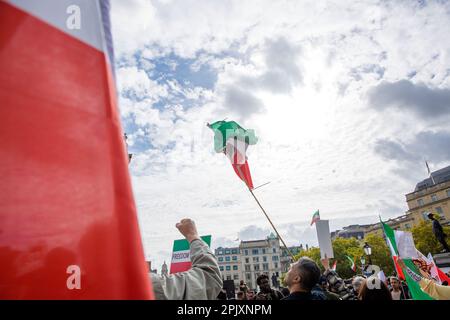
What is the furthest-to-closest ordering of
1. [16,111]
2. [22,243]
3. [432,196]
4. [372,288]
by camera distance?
[432,196], [372,288], [16,111], [22,243]

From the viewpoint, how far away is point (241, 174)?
21.8 feet

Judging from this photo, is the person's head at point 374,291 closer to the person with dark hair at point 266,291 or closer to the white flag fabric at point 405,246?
the person with dark hair at point 266,291

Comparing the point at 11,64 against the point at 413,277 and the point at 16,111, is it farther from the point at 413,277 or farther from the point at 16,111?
the point at 413,277

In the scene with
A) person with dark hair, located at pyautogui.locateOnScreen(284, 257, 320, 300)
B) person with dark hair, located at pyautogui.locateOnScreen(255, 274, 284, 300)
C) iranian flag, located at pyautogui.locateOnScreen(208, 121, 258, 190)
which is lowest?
person with dark hair, located at pyautogui.locateOnScreen(255, 274, 284, 300)

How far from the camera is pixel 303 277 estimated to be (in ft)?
10.2

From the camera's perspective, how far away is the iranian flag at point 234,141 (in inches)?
268

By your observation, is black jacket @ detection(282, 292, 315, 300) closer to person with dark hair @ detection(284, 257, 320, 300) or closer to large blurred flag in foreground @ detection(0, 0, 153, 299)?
person with dark hair @ detection(284, 257, 320, 300)

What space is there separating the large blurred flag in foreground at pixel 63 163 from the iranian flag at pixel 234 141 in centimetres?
572

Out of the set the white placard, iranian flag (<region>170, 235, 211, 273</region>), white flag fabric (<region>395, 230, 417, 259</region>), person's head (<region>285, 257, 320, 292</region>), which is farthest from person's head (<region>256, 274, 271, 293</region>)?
the white placard

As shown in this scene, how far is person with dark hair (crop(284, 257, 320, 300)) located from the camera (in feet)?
9.95

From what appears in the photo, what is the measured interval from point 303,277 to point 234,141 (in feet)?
14.3

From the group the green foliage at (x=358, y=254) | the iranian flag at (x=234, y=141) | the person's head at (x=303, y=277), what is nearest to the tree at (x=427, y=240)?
the green foliage at (x=358, y=254)

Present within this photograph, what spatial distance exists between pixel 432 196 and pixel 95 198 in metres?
67.3
